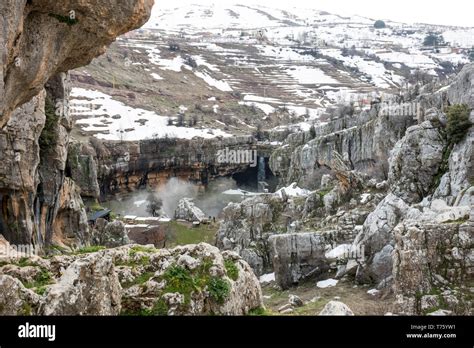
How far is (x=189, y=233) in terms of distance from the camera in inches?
1929

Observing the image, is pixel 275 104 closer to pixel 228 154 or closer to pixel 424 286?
pixel 228 154

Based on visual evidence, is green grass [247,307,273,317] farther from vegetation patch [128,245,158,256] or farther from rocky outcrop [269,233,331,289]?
rocky outcrop [269,233,331,289]

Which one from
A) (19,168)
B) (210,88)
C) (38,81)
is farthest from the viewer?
(210,88)

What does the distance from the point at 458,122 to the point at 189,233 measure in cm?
3000

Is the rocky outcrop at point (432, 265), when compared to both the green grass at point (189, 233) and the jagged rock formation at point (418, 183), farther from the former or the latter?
the green grass at point (189, 233)

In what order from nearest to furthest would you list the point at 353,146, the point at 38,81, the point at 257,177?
1. the point at 38,81
2. the point at 353,146
3. the point at 257,177

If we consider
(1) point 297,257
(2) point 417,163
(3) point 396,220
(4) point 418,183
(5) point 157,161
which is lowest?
(5) point 157,161

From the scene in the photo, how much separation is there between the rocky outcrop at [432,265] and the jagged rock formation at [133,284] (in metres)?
6.24

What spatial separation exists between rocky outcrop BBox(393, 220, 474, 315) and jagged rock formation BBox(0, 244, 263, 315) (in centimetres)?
624

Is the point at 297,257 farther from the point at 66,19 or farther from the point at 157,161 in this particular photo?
the point at 157,161

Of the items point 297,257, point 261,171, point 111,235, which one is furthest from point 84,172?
point 261,171

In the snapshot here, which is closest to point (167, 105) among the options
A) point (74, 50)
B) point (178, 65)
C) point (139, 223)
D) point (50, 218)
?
point (178, 65)
